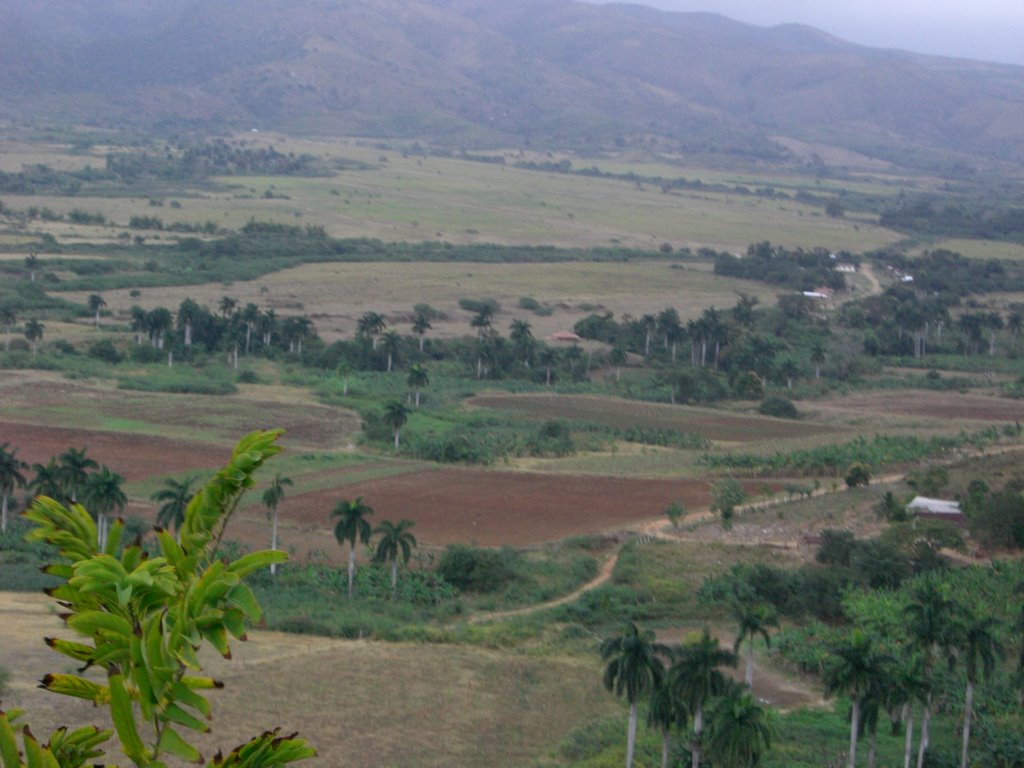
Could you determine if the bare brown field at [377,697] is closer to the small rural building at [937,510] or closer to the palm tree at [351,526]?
the palm tree at [351,526]

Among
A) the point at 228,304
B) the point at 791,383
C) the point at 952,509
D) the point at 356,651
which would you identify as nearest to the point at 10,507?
the point at 356,651

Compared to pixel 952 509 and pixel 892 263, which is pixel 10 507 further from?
pixel 892 263

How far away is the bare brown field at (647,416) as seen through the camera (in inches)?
2160

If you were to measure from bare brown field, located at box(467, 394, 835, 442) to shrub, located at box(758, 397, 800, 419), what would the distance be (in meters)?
1.21

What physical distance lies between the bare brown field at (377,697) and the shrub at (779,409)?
34.2 metres

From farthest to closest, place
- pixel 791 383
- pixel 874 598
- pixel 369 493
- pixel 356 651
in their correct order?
1. pixel 791 383
2. pixel 369 493
3. pixel 874 598
4. pixel 356 651

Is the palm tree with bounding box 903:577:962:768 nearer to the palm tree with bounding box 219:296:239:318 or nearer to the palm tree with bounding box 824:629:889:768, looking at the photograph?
the palm tree with bounding box 824:629:889:768

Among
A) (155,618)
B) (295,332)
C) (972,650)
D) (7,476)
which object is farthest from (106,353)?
(155,618)

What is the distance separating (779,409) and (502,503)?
2216cm

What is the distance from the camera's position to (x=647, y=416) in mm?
57125

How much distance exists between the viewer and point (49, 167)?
146 m

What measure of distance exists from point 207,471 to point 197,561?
123ft

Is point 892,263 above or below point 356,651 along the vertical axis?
above

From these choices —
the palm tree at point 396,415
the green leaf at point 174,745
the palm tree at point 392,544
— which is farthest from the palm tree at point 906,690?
the palm tree at point 396,415
